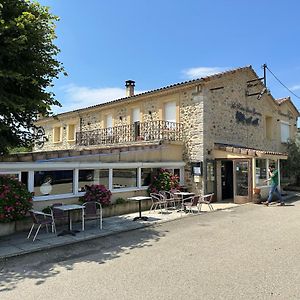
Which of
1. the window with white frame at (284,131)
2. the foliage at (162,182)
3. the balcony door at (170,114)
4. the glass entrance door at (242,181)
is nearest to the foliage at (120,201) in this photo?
the foliage at (162,182)

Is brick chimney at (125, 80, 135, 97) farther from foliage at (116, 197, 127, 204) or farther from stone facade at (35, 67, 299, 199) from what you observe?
foliage at (116, 197, 127, 204)

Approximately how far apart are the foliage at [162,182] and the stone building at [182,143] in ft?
1.08

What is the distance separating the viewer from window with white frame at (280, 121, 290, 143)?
2244 centimetres

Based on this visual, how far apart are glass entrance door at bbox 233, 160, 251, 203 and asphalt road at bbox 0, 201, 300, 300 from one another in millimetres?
5581

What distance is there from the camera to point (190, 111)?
1527cm

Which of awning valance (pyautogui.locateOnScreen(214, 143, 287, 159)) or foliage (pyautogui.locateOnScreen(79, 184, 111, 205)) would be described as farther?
awning valance (pyautogui.locateOnScreen(214, 143, 287, 159))

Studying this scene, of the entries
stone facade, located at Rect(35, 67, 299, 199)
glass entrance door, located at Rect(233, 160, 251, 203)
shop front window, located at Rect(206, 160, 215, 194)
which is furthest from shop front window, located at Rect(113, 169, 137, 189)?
glass entrance door, located at Rect(233, 160, 251, 203)

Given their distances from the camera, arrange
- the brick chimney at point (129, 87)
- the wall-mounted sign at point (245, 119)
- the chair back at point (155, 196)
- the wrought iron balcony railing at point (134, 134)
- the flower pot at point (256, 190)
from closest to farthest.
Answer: the chair back at point (155, 196) → the flower pot at point (256, 190) → the wrought iron balcony railing at point (134, 134) → the wall-mounted sign at point (245, 119) → the brick chimney at point (129, 87)

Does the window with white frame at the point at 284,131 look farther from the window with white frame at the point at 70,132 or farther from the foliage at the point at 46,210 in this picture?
the foliage at the point at 46,210

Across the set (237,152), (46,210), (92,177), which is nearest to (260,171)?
(237,152)

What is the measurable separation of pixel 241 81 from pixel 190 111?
182 inches

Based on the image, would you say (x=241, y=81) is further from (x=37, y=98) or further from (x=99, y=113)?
(x=37, y=98)

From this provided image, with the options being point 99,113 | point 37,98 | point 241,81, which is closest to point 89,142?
point 99,113

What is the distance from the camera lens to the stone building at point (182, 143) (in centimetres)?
1068
